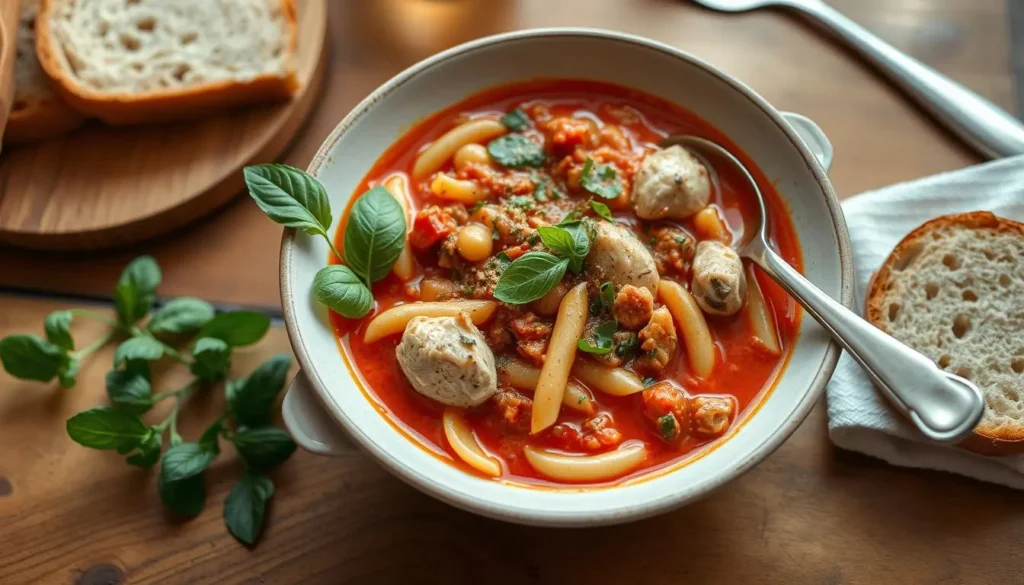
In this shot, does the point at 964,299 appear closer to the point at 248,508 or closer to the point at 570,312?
the point at 570,312

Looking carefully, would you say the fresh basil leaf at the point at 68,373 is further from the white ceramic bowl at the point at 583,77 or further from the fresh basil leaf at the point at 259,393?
the white ceramic bowl at the point at 583,77

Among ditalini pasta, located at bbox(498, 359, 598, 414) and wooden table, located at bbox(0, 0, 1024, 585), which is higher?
ditalini pasta, located at bbox(498, 359, 598, 414)

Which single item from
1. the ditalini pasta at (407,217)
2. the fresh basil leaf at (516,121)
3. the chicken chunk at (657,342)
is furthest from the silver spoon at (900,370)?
the ditalini pasta at (407,217)

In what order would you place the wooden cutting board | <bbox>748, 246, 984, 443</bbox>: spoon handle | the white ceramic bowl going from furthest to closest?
the wooden cutting board < the white ceramic bowl < <bbox>748, 246, 984, 443</bbox>: spoon handle

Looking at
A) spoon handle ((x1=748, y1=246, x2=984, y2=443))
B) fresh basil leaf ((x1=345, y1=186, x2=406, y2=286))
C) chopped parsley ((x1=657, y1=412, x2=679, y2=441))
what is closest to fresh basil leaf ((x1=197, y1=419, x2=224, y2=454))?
fresh basil leaf ((x1=345, y1=186, x2=406, y2=286))

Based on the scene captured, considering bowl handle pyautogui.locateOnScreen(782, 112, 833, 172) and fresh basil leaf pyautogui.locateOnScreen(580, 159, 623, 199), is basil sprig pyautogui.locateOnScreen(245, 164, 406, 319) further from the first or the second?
bowl handle pyautogui.locateOnScreen(782, 112, 833, 172)

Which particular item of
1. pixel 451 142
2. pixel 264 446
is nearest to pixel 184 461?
pixel 264 446

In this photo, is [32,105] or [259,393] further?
[32,105]
